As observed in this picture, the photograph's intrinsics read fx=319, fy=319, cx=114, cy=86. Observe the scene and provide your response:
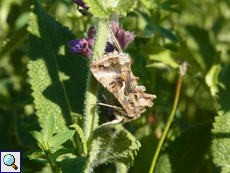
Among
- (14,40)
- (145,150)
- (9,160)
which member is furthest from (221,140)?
(14,40)

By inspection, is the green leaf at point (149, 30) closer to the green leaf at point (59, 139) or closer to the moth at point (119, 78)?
the moth at point (119, 78)

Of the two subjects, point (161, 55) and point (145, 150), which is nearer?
point (145, 150)

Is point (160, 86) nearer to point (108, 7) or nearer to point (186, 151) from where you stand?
point (186, 151)

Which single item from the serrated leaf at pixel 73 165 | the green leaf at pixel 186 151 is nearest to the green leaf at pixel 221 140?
the green leaf at pixel 186 151

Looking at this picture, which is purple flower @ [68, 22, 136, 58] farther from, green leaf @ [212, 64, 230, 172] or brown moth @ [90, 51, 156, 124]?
green leaf @ [212, 64, 230, 172]

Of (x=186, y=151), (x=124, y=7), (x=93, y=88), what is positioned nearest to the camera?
(x=124, y=7)

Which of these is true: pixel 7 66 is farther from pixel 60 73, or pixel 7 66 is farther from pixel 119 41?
pixel 119 41

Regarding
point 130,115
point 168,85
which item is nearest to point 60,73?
point 130,115
